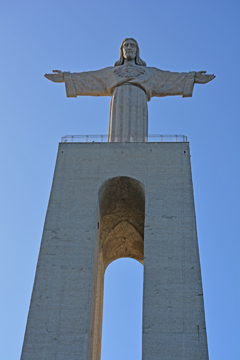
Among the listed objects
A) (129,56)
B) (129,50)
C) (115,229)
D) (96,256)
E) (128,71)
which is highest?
(129,50)

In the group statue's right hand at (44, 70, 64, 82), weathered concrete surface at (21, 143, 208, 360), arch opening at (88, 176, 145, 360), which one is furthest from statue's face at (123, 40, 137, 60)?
arch opening at (88, 176, 145, 360)

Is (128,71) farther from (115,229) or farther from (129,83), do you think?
(115,229)

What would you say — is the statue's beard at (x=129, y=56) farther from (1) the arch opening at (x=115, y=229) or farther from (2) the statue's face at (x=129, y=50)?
(1) the arch opening at (x=115, y=229)

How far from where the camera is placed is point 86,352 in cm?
1848

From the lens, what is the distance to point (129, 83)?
25750 mm

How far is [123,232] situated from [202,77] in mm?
6962

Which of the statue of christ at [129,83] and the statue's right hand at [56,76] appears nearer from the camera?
the statue of christ at [129,83]

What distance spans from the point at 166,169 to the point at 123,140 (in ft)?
8.13

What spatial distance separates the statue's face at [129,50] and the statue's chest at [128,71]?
579 millimetres

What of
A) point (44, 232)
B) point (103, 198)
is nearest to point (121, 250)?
point (103, 198)

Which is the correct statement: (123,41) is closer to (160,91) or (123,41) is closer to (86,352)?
(160,91)

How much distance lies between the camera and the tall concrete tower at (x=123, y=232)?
1875cm

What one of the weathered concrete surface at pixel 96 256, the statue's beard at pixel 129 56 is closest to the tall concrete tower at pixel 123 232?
the weathered concrete surface at pixel 96 256

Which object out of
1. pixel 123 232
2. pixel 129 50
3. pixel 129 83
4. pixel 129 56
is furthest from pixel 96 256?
pixel 129 50
